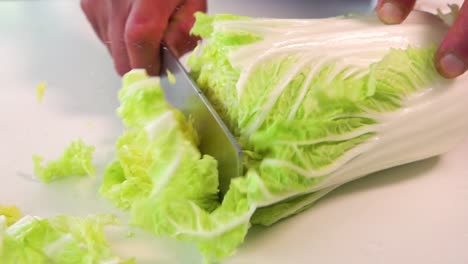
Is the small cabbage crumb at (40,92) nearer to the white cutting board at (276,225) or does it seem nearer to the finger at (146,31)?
the white cutting board at (276,225)

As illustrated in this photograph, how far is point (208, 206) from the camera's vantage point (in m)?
1.15

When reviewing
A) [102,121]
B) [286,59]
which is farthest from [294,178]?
[102,121]

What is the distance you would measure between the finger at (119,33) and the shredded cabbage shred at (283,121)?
0.77 feet

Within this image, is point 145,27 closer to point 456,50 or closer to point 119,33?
point 119,33

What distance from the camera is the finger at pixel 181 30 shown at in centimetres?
149

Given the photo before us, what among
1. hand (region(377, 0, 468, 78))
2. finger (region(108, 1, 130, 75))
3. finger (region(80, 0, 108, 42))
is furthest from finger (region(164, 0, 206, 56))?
hand (region(377, 0, 468, 78))

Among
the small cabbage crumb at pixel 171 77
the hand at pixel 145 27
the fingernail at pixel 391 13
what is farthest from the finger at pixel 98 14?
the fingernail at pixel 391 13

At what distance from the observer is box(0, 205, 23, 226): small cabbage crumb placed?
3.86 ft

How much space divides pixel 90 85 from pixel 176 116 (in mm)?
556

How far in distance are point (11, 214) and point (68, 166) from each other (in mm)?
183

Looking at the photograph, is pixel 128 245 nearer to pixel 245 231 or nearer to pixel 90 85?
pixel 245 231

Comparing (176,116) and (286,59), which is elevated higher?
(286,59)

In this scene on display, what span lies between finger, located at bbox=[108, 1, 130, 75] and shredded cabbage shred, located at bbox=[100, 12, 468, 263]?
0.24m

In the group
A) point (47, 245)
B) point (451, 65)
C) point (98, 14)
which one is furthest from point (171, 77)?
point (451, 65)
